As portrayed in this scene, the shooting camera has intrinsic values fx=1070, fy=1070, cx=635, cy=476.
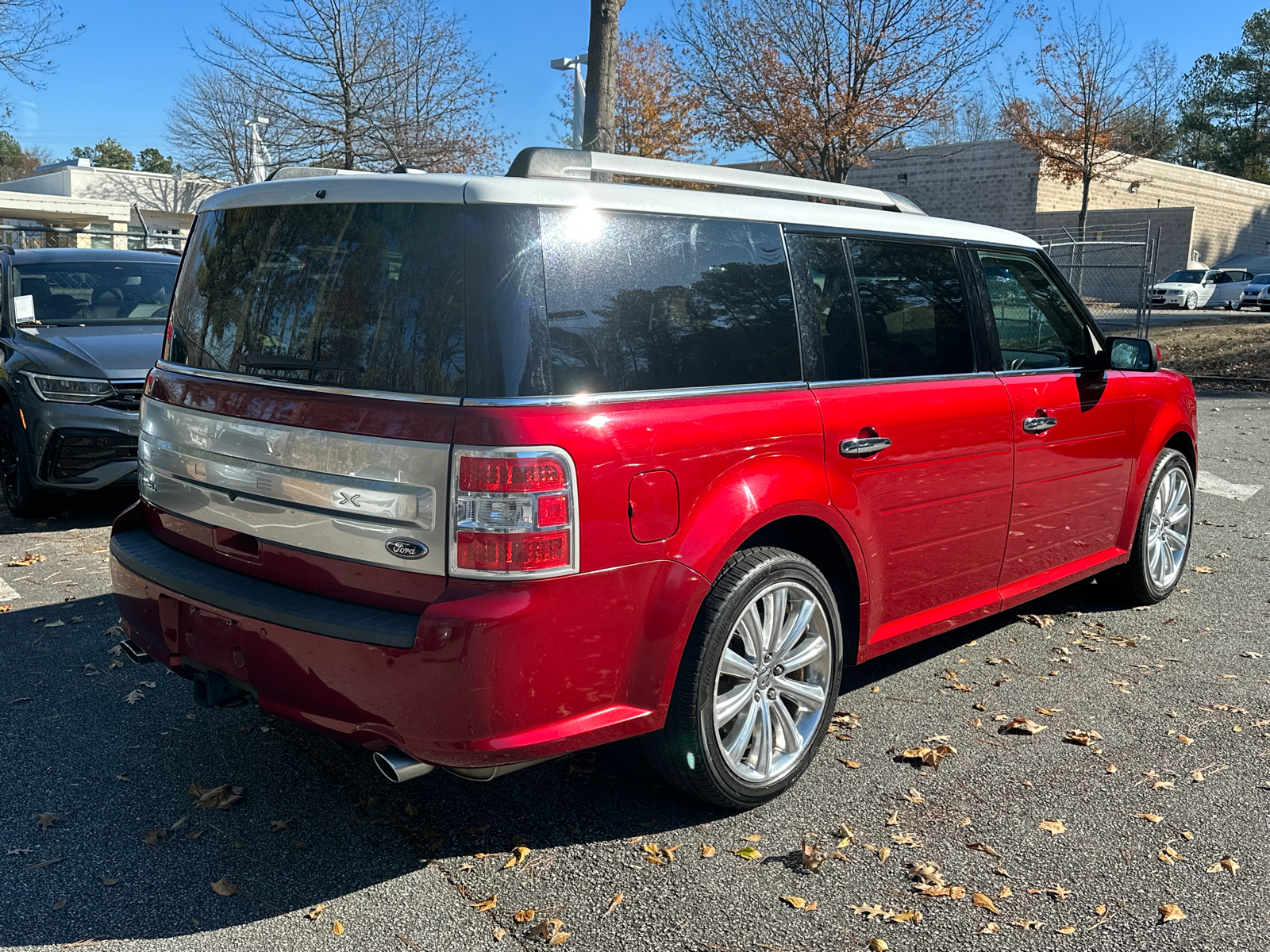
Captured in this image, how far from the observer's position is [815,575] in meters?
3.58

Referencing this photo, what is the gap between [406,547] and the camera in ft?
Result: 9.30

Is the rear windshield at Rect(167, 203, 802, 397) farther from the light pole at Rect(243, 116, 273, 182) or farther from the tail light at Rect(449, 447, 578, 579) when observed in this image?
the light pole at Rect(243, 116, 273, 182)

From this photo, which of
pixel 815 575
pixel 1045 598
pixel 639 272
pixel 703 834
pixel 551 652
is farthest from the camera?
pixel 1045 598

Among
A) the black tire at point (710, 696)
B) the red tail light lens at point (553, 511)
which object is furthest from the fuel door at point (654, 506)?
the black tire at point (710, 696)

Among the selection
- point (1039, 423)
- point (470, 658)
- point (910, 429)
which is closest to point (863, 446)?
point (910, 429)

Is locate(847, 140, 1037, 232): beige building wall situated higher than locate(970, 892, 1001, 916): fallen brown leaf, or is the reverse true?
locate(847, 140, 1037, 232): beige building wall

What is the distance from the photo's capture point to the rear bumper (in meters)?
2.76

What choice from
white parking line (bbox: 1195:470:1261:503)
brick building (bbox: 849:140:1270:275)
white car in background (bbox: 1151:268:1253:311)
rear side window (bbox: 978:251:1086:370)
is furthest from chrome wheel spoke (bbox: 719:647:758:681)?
white car in background (bbox: 1151:268:1253:311)

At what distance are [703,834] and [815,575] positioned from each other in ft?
2.99

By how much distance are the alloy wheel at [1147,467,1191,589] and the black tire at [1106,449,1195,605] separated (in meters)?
0.02

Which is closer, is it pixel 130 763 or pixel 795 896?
pixel 795 896

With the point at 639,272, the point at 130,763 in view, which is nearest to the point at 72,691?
the point at 130,763

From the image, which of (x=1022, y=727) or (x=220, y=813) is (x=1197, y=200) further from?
(x=220, y=813)

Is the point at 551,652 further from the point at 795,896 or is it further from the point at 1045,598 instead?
the point at 1045,598
